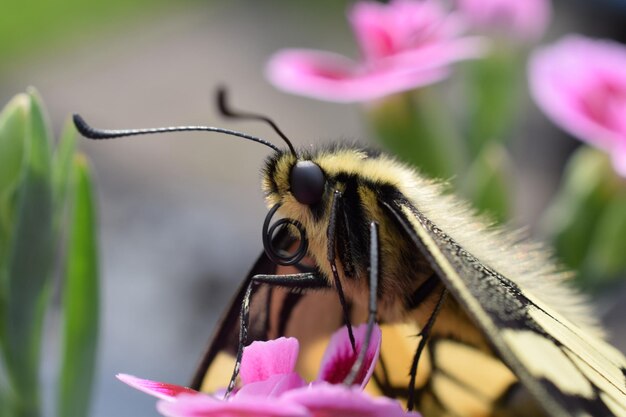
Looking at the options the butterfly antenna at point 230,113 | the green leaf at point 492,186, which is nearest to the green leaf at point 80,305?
the butterfly antenna at point 230,113

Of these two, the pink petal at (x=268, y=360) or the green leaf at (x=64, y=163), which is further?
the green leaf at (x=64, y=163)

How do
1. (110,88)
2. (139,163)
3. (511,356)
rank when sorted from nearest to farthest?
(511,356) < (139,163) < (110,88)

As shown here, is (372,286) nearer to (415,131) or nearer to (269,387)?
(269,387)

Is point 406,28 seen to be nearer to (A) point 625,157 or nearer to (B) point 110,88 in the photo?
(A) point 625,157

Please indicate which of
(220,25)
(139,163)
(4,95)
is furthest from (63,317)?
(220,25)

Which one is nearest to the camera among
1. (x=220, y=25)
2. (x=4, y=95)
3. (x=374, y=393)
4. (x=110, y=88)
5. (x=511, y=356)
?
(x=511, y=356)

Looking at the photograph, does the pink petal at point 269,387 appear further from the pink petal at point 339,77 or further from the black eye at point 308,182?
the pink petal at point 339,77

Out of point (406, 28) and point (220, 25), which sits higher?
point (220, 25)
